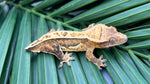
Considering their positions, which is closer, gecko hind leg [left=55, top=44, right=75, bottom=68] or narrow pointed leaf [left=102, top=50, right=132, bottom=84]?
narrow pointed leaf [left=102, top=50, right=132, bottom=84]

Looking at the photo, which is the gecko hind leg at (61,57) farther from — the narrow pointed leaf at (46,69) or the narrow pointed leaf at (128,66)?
the narrow pointed leaf at (128,66)

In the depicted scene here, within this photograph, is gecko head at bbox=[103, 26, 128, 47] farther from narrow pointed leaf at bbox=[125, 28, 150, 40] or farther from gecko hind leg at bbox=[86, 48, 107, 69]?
gecko hind leg at bbox=[86, 48, 107, 69]

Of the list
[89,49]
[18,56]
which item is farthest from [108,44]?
[18,56]

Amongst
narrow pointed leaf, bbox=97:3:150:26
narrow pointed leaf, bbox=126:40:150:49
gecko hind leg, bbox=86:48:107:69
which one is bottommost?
gecko hind leg, bbox=86:48:107:69

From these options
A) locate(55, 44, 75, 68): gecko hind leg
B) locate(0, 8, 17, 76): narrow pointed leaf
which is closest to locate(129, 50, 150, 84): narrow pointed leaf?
locate(55, 44, 75, 68): gecko hind leg

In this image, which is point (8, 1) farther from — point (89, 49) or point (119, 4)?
point (119, 4)

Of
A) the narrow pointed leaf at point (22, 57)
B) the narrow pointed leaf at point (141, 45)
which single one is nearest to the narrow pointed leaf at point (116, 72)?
the narrow pointed leaf at point (141, 45)

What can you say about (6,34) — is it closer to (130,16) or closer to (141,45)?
(130,16)
